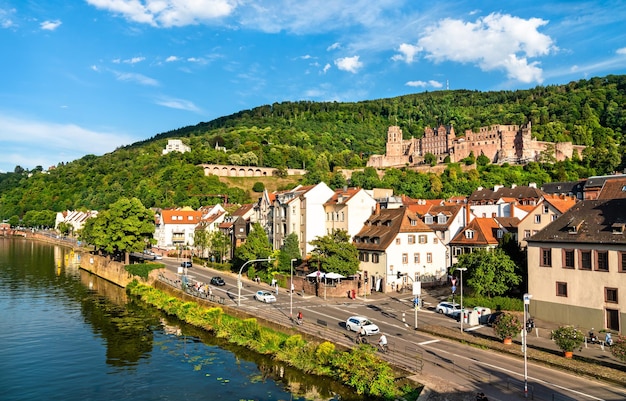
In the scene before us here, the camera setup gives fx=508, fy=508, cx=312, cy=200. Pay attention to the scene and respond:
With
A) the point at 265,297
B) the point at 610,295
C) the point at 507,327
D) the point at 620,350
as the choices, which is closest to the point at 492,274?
the point at 610,295

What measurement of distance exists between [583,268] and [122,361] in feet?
124

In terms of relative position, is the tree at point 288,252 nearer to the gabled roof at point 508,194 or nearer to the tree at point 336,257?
the tree at point 336,257

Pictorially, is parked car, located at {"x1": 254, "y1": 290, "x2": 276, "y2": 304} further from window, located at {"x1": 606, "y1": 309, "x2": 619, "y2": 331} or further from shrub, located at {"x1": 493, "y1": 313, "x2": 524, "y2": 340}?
window, located at {"x1": 606, "y1": 309, "x2": 619, "y2": 331}

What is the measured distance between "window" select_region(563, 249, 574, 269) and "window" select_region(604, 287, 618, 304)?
3370 millimetres

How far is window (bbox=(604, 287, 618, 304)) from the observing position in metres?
38.9

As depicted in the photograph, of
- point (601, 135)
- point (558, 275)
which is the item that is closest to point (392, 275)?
point (558, 275)

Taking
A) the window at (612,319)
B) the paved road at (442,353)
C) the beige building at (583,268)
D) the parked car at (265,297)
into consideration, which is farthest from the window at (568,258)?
the parked car at (265,297)

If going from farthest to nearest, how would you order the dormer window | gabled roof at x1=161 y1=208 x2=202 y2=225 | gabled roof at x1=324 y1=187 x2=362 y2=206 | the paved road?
gabled roof at x1=161 y1=208 x2=202 y2=225, gabled roof at x1=324 y1=187 x2=362 y2=206, the dormer window, the paved road

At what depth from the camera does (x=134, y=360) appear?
1590 inches

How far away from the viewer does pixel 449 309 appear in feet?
156

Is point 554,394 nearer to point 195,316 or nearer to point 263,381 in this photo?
point 263,381

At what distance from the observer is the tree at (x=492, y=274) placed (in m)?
48.2

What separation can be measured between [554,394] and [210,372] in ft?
73.0

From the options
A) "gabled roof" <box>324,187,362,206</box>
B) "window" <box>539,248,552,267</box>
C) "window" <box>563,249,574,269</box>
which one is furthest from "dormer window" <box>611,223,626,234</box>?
"gabled roof" <box>324,187,362,206</box>
